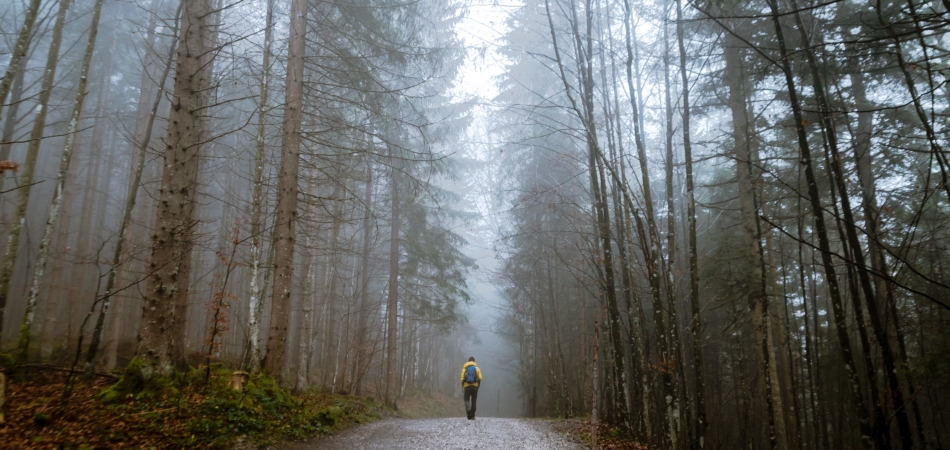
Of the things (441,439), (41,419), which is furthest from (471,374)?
(41,419)

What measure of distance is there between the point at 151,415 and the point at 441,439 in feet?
15.7

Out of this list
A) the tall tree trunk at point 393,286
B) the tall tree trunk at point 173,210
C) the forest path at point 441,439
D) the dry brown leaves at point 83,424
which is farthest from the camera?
the tall tree trunk at point 393,286

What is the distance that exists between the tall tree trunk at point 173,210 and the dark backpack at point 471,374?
885cm

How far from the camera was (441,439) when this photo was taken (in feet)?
29.7

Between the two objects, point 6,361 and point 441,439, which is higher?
point 6,361

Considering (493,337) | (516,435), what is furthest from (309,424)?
(493,337)

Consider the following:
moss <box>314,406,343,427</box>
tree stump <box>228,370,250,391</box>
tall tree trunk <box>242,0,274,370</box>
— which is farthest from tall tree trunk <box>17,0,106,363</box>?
moss <box>314,406,343,427</box>

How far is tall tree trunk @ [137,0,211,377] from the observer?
6.63 m

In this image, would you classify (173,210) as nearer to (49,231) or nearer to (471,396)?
(49,231)

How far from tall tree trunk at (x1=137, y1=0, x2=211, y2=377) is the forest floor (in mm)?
608

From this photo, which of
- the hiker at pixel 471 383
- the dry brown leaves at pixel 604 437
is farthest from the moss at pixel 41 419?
the hiker at pixel 471 383

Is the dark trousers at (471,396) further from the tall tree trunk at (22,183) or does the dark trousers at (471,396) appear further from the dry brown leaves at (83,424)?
the tall tree trunk at (22,183)

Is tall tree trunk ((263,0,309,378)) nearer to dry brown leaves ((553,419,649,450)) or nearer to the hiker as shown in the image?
dry brown leaves ((553,419,649,450))

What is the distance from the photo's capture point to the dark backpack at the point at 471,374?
14.4 metres
